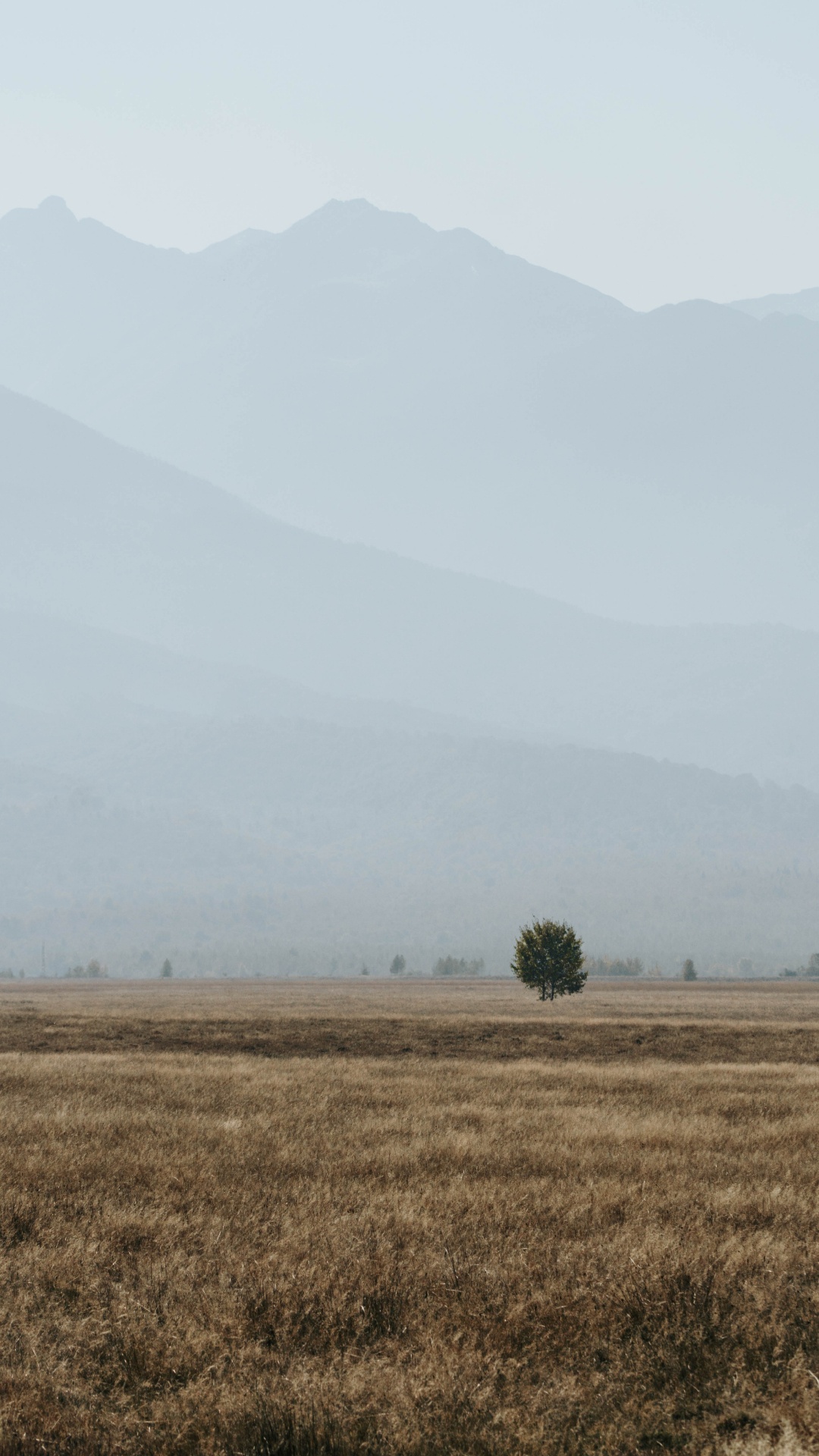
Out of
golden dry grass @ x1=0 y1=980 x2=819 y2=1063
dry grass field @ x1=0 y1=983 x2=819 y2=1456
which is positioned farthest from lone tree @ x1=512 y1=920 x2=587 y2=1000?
dry grass field @ x1=0 y1=983 x2=819 y2=1456

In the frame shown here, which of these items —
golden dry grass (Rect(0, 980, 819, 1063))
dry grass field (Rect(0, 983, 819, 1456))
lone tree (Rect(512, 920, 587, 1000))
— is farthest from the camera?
lone tree (Rect(512, 920, 587, 1000))

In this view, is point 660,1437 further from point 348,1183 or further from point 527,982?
point 527,982

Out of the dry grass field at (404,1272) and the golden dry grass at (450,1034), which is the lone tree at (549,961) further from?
the dry grass field at (404,1272)

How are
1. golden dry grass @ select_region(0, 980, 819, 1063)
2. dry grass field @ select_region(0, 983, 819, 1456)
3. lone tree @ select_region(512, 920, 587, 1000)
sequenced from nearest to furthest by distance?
dry grass field @ select_region(0, 983, 819, 1456) < golden dry grass @ select_region(0, 980, 819, 1063) < lone tree @ select_region(512, 920, 587, 1000)

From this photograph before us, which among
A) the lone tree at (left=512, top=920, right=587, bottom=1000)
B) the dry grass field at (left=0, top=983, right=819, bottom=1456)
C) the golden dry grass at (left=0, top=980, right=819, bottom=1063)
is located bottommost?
the golden dry grass at (left=0, top=980, right=819, bottom=1063)

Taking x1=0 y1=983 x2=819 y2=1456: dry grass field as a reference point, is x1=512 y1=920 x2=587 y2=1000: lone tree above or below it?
above

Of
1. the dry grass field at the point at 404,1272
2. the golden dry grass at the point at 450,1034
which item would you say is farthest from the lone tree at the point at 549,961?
the dry grass field at the point at 404,1272

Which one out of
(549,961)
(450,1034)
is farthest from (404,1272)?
(549,961)

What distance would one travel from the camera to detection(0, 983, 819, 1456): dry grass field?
22.5ft

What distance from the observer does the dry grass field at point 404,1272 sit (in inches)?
269

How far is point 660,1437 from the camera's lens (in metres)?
6.70

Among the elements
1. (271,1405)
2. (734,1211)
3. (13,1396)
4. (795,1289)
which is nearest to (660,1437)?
(271,1405)

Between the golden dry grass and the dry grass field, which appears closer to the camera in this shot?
the dry grass field

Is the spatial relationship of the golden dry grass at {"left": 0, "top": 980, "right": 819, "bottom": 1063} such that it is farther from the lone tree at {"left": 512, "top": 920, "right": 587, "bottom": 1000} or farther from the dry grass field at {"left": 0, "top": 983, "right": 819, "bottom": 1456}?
the dry grass field at {"left": 0, "top": 983, "right": 819, "bottom": 1456}
